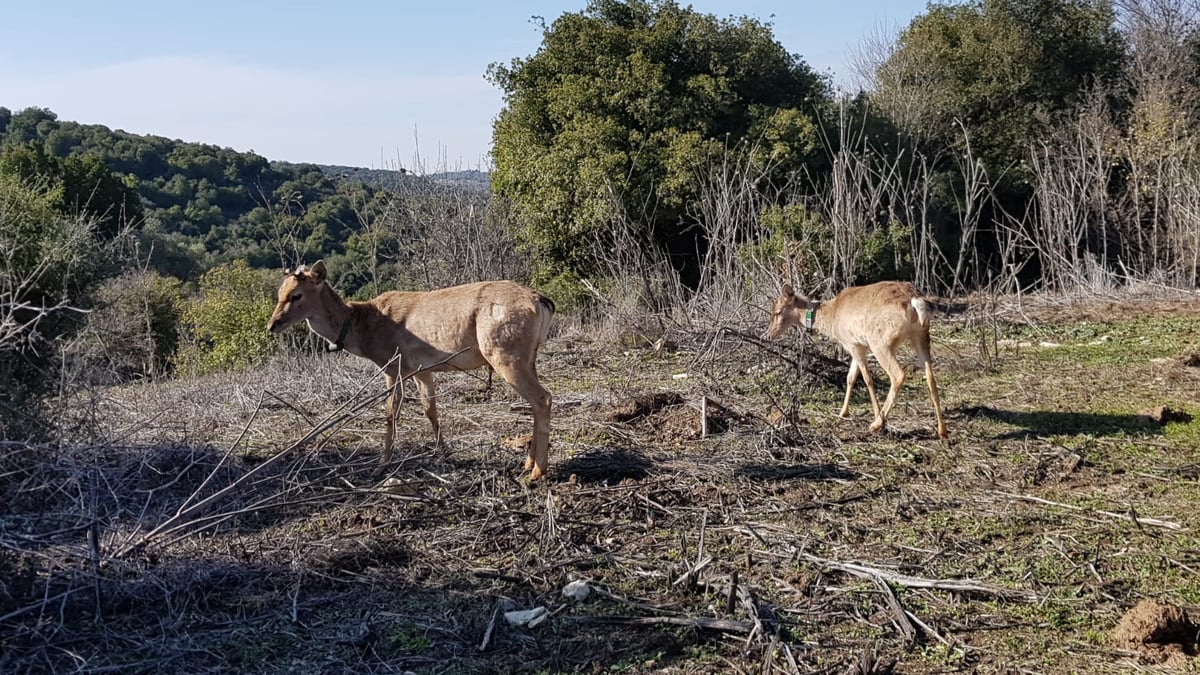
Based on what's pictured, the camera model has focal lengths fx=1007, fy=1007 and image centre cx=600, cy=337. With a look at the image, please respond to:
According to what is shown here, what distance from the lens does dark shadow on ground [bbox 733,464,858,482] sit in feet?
26.3

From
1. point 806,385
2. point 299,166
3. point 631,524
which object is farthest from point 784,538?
point 299,166

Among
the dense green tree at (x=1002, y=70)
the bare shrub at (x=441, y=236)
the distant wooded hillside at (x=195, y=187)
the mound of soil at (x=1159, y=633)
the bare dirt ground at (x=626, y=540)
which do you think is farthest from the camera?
the distant wooded hillside at (x=195, y=187)

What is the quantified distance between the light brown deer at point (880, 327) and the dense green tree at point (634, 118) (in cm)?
836

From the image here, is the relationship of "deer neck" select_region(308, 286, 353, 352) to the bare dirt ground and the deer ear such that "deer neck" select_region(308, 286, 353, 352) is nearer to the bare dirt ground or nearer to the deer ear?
the deer ear

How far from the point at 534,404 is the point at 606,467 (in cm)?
78

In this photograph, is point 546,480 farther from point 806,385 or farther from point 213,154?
point 213,154

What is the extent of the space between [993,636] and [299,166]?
161 ft

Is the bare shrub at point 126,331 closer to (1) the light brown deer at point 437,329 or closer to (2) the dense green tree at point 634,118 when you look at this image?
(1) the light brown deer at point 437,329

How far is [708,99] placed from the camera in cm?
2025

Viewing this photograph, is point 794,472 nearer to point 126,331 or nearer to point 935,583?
point 935,583

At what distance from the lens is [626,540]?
6.72 metres

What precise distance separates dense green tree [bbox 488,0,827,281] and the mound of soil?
1391 centimetres

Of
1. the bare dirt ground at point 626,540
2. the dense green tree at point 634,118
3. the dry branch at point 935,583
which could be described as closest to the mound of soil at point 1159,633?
the bare dirt ground at point 626,540

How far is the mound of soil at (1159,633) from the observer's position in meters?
4.92
